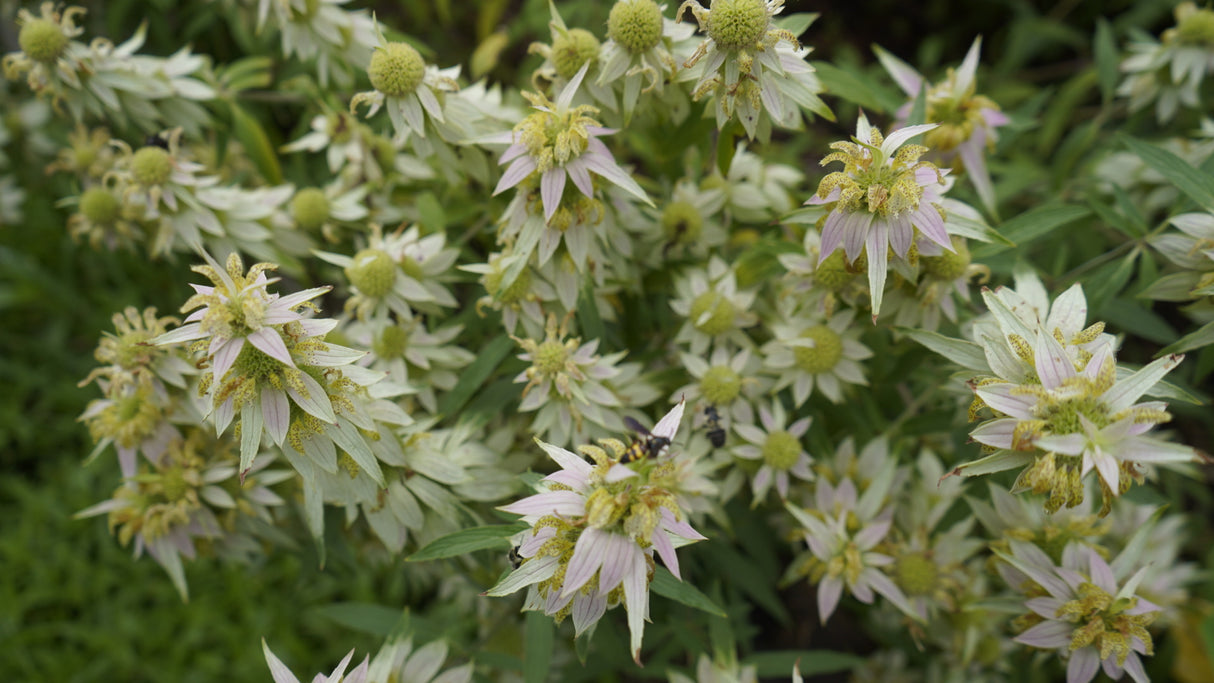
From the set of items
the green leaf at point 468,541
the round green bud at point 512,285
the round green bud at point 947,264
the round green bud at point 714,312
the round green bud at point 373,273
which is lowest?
the green leaf at point 468,541

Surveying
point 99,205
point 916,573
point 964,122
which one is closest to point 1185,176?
point 964,122

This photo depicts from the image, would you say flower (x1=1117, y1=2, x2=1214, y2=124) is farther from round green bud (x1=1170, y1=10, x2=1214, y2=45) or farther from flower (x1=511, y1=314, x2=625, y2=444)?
flower (x1=511, y1=314, x2=625, y2=444)

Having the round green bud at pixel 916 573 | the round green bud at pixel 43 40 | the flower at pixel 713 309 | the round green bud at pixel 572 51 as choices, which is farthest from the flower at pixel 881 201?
the round green bud at pixel 43 40

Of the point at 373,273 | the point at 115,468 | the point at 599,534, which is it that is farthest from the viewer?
the point at 115,468

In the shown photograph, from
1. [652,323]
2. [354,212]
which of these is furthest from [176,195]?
[652,323]

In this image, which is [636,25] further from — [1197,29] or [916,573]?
[1197,29]

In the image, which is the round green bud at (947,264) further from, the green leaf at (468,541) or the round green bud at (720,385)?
the green leaf at (468,541)
